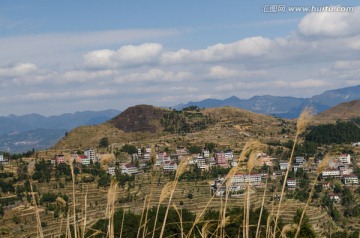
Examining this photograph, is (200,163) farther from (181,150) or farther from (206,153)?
(181,150)

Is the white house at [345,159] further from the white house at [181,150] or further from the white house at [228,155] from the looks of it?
the white house at [181,150]

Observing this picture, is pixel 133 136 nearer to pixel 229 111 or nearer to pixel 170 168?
pixel 229 111

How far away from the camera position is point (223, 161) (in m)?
113

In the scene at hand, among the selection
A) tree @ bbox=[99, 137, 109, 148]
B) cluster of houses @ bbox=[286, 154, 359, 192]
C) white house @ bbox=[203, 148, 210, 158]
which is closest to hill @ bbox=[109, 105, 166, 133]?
tree @ bbox=[99, 137, 109, 148]

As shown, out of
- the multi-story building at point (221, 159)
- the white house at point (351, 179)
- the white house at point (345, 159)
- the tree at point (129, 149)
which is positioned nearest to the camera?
the white house at point (351, 179)

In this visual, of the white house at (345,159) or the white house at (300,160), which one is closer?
the white house at (345,159)

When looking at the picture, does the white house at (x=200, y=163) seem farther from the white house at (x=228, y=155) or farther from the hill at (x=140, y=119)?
the hill at (x=140, y=119)

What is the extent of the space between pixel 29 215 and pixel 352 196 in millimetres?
57591

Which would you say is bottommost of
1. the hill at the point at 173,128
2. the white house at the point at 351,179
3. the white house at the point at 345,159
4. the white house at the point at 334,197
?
the white house at the point at 334,197

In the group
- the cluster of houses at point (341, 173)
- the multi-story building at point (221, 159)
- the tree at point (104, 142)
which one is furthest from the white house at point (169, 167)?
the tree at point (104, 142)

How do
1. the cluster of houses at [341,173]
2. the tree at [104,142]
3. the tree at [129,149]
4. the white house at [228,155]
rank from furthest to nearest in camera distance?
the tree at [104,142], the tree at [129,149], the white house at [228,155], the cluster of houses at [341,173]

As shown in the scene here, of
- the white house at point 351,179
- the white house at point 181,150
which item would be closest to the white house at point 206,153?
the white house at point 181,150

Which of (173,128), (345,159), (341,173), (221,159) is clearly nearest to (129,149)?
(221,159)

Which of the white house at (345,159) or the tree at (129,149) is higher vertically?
the tree at (129,149)
